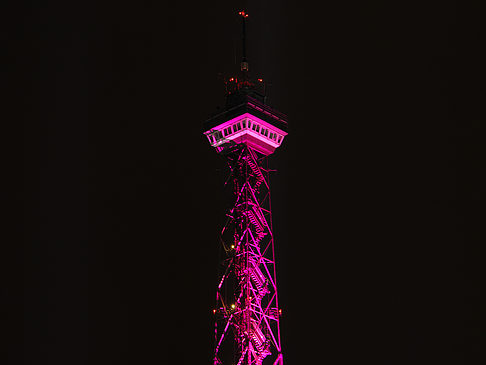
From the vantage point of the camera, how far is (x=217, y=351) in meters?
52.3

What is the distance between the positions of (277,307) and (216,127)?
52.7 ft

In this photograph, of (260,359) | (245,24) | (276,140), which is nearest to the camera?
(260,359)

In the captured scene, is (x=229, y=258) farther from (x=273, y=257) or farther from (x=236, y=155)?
(x=236, y=155)

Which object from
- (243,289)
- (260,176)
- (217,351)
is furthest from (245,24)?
(217,351)

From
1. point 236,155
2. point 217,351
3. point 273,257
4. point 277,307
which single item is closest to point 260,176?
point 236,155

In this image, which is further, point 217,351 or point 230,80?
point 230,80

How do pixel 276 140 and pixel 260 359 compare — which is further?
pixel 276 140

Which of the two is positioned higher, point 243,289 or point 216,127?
point 216,127

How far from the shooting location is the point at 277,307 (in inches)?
2105

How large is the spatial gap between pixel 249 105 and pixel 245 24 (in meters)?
11.4

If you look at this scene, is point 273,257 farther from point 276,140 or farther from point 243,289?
point 276,140

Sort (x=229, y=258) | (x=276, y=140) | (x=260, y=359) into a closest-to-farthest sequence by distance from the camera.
A: (x=260, y=359) → (x=229, y=258) → (x=276, y=140)

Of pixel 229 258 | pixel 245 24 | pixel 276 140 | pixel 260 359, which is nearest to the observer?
pixel 260 359

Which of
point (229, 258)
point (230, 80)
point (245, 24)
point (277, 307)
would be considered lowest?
Result: point (277, 307)
